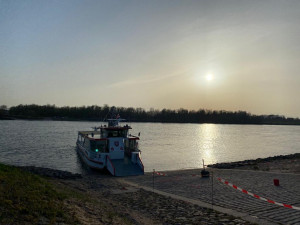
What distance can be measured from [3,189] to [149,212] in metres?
5.59

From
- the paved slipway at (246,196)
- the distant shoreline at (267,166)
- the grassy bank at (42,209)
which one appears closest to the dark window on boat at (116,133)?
the paved slipway at (246,196)

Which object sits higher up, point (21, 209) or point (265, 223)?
point (21, 209)

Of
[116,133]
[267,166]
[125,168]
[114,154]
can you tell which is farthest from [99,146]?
[267,166]

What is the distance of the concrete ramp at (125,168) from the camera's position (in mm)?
23906

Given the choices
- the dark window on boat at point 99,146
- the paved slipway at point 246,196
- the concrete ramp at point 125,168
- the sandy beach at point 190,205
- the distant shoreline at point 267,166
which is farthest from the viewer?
the dark window on boat at point 99,146

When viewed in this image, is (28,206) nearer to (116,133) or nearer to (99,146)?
(116,133)

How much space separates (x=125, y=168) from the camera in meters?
25.0

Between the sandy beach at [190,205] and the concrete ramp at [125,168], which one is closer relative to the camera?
the sandy beach at [190,205]

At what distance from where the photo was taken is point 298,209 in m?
9.80

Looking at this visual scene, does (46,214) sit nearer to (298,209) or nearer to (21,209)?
(21,209)

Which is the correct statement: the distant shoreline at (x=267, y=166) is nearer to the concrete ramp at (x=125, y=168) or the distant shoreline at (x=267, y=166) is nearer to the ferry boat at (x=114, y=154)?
the ferry boat at (x=114, y=154)

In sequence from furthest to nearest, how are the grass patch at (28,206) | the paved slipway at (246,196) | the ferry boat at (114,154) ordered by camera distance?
the ferry boat at (114,154) < the paved slipway at (246,196) < the grass patch at (28,206)

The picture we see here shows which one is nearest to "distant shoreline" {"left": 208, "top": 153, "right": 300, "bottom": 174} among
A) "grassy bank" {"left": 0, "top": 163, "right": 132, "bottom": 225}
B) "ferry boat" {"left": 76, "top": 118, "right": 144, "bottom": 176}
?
"ferry boat" {"left": 76, "top": 118, "right": 144, "bottom": 176}

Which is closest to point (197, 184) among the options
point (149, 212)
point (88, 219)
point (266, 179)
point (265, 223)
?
point (266, 179)
